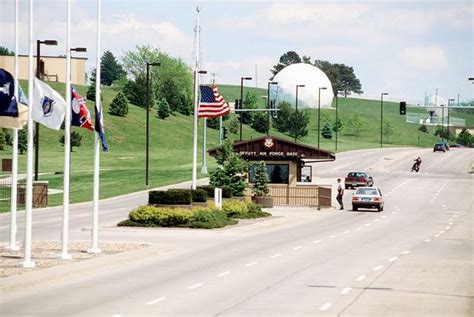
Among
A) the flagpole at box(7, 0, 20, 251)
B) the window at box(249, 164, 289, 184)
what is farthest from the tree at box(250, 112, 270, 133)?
the flagpole at box(7, 0, 20, 251)

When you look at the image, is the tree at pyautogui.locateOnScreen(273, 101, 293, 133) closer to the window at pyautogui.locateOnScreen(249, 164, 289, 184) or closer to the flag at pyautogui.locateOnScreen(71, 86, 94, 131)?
the window at pyautogui.locateOnScreen(249, 164, 289, 184)

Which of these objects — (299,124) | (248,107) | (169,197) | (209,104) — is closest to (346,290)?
(169,197)

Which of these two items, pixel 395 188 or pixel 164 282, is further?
pixel 395 188

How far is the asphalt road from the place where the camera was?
21.9 meters

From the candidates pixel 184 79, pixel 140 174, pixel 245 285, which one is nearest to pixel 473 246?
pixel 245 285

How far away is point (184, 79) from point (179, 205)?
14232cm

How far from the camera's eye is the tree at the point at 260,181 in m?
64.9

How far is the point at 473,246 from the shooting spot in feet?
134

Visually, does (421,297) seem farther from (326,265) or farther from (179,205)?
(179,205)

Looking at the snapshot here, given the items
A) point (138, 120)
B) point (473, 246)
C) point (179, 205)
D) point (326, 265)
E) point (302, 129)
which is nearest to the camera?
point (326, 265)

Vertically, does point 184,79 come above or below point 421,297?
above

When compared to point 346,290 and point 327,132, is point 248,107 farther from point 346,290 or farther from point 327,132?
point 346,290

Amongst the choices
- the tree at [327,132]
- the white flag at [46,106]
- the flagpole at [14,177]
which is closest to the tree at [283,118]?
the tree at [327,132]

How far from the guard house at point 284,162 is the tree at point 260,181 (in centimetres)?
460
